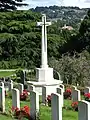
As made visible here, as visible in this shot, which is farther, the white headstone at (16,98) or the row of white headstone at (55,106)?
the white headstone at (16,98)

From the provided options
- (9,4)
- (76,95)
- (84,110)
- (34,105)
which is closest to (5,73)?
(9,4)

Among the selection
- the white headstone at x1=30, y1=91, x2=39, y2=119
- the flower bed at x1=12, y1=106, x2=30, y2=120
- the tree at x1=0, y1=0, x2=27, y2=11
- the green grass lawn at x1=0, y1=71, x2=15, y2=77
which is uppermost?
the tree at x1=0, y1=0, x2=27, y2=11

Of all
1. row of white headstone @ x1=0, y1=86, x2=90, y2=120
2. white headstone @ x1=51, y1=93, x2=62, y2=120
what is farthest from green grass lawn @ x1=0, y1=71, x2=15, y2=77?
white headstone @ x1=51, y1=93, x2=62, y2=120

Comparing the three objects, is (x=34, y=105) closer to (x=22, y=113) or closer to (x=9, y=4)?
(x=22, y=113)

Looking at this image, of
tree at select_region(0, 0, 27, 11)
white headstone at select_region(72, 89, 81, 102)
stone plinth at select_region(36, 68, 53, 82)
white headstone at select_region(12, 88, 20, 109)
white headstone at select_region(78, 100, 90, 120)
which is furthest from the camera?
tree at select_region(0, 0, 27, 11)

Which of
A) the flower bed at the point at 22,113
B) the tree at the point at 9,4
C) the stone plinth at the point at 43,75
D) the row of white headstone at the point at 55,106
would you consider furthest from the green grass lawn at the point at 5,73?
the flower bed at the point at 22,113

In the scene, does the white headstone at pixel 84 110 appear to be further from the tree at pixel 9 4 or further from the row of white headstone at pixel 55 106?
the tree at pixel 9 4

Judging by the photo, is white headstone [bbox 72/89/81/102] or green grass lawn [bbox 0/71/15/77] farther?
green grass lawn [bbox 0/71/15/77]

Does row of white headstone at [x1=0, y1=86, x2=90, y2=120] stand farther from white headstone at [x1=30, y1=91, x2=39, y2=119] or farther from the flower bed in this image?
the flower bed

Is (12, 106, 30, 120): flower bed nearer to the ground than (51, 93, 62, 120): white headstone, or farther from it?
nearer to the ground

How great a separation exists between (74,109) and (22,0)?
18.0m

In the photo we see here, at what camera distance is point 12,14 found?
2802 centimetres

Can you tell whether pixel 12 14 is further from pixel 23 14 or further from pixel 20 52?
pixel 20 52

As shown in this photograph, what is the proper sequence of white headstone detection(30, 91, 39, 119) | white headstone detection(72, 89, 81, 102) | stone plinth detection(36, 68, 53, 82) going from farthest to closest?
stone plinth detection(36, 68, 53, 82)
white headstone detection(72, 89, 81, 102)
white headstone detection(30, 91, 39, 119)
